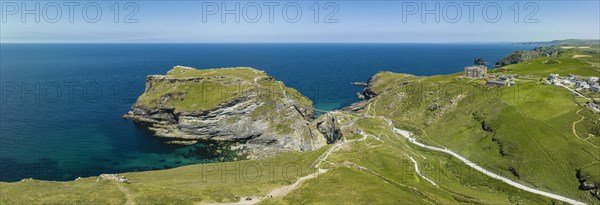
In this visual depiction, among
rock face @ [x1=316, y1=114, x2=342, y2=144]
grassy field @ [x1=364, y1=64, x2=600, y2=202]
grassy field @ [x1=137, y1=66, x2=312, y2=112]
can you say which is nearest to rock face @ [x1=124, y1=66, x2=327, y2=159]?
grassy field @ [x1=137, y1=66, x2=312, y2=112]

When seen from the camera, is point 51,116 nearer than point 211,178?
No

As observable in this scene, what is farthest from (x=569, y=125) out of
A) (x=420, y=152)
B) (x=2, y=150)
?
(x=2, y=150)

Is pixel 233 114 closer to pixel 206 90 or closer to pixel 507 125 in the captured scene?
pixel 206 90

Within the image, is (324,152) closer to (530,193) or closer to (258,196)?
(258,196)

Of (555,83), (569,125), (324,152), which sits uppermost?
(555,83)

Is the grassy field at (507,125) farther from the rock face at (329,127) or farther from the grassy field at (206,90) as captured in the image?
the grassy field at (206,90)

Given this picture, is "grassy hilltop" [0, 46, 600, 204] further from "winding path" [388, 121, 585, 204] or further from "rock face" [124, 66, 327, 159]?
"rock face" [124, 66, 327, 159]

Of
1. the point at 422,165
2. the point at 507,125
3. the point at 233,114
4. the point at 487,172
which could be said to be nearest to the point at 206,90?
the point at 233,114

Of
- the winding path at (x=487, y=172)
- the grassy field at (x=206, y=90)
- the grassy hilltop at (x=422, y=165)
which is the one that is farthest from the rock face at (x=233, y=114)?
the winding path at (x=487, y=172)
